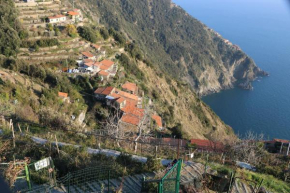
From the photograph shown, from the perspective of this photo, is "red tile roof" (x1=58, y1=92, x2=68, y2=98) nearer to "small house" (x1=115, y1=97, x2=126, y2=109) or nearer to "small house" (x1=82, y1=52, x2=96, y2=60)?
"small house" (x1=115, y1=97, x2=126, y2=109)

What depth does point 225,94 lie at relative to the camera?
278 ft

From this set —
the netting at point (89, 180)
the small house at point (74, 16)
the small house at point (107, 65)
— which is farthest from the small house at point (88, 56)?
the netting at point (89, 180)

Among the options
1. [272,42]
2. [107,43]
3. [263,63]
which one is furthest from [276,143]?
[272,42]

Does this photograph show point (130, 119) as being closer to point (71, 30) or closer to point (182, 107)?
point (182, 107)

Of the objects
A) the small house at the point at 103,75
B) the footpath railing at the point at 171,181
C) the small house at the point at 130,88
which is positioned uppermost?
the small house at the point at 103,75

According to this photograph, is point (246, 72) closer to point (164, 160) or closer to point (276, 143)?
point (276, 143)

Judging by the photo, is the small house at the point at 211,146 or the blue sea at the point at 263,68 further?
the blue sea at the point at 263,68

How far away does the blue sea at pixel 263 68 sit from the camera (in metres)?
58.4

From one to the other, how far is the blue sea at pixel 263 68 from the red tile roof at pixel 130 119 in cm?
1504

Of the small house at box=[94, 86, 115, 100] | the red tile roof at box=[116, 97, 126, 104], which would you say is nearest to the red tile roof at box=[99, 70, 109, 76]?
the small house at box=[94, 86, 115, 100]

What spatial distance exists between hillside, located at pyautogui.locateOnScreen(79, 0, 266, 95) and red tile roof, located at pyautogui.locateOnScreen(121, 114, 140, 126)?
62.1 meters

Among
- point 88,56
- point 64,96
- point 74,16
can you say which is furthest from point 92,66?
point 74,16

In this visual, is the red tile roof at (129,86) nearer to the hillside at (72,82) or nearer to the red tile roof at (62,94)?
the hillside at (72,82)

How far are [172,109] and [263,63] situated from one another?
8242 cm
